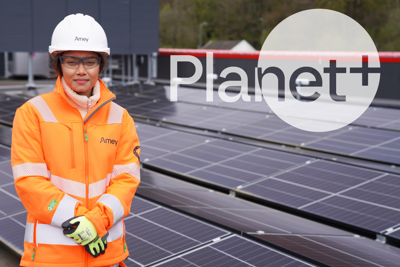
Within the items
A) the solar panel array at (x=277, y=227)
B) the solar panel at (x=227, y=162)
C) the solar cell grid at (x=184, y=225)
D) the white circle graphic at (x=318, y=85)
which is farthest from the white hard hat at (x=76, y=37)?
the white circle graphic at (x=318, y=85)

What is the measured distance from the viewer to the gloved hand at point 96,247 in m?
3.04

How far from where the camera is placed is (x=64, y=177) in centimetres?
315

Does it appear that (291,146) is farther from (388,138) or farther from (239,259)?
(239,259)

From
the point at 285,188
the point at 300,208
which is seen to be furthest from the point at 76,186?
the point at 285,188

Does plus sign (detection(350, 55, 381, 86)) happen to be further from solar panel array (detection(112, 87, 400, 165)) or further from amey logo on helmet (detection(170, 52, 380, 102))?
solar panel array (detection(112, 87, 400, 165))

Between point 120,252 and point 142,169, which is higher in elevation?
point 120,252

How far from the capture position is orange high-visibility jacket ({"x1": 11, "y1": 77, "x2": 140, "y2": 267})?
9.90 feet

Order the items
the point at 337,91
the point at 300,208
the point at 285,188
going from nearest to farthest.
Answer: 1. the point at 300,208
2. the point at 285,188
3. the point at 337,91

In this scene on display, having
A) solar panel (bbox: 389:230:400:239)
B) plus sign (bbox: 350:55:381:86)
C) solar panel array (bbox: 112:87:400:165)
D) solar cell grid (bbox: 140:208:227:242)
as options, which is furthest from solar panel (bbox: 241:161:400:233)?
plus sign (bbox: 350:55:381:86)

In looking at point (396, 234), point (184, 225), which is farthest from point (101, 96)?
point (396, 234)

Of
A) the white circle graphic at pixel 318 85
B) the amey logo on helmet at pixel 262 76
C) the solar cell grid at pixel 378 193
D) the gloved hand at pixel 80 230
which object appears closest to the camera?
the gloved hand at pixel 80 230

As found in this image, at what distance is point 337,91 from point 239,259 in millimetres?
13282

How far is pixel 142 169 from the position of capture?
9609 mm

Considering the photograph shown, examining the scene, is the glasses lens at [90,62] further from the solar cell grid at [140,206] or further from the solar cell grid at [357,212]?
the solar cell grid at [357,212]
